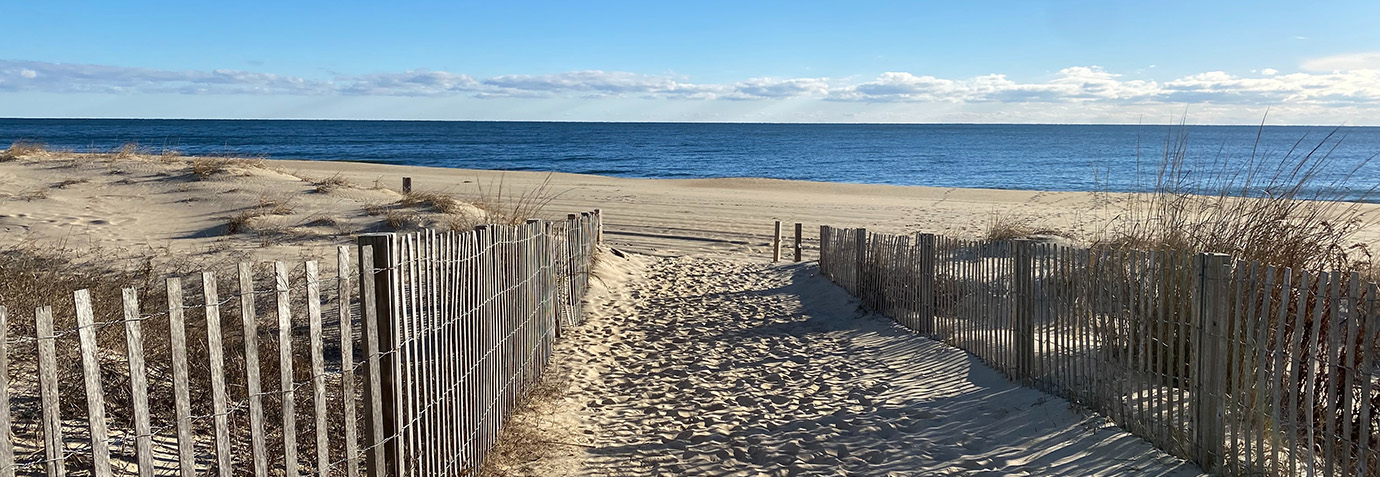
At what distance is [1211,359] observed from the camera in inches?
191

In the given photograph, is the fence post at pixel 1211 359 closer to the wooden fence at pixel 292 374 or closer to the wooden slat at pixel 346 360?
the wooden fence at pixel 292 374

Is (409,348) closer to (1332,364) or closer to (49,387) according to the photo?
(49,387)

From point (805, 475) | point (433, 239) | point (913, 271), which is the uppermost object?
point (433, 239)

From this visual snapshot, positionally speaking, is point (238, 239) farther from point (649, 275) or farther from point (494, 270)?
point (494, 270)

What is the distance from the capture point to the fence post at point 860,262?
Result: 10.8 metres

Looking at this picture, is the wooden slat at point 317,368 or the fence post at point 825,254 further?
the fence post at point 825,254

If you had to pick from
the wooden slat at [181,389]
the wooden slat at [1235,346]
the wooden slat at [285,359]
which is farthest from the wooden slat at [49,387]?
the wooden slat at [1235,346]

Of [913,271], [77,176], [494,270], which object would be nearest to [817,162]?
[77,176]

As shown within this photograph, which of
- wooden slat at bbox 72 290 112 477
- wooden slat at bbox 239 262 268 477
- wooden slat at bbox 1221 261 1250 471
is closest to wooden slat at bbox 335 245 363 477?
wooden slat at bbox 239 262 268 477

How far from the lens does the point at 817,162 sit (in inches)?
2562

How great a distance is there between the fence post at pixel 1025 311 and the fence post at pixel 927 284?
1.74 m

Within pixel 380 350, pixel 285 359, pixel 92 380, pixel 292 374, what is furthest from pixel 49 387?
pixel 292 374

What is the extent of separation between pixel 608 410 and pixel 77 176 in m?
15.9

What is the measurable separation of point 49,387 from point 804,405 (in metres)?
5.13
